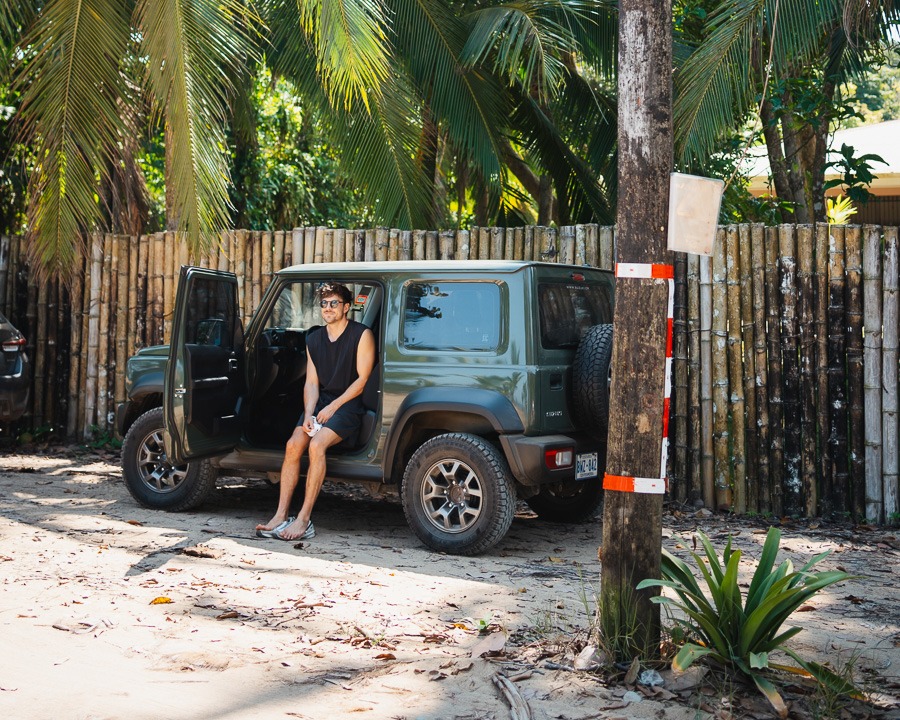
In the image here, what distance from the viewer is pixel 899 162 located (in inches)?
539

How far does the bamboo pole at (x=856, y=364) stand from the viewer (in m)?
7.84

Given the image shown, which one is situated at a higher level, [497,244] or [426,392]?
[497,244]

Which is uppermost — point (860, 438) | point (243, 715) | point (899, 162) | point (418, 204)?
point (899, 162)

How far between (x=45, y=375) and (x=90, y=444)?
1058 millimetres

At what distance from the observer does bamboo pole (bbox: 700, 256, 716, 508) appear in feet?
27.1

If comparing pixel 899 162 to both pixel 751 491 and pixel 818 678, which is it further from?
pixel 818 678

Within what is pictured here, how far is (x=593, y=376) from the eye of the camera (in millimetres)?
6527

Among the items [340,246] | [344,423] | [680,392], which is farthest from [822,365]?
[340,246]

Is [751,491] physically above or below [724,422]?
below

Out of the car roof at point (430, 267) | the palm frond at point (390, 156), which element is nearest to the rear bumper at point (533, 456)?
the car roof at point (430, 267)

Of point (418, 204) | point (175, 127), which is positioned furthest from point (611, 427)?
point (418, 204)

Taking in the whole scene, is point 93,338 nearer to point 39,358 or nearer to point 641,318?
point 39,358

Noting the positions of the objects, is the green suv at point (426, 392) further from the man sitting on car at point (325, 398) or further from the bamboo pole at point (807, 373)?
the bamboo pole at point (807, 373)

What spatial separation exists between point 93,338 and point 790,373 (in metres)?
6.92
